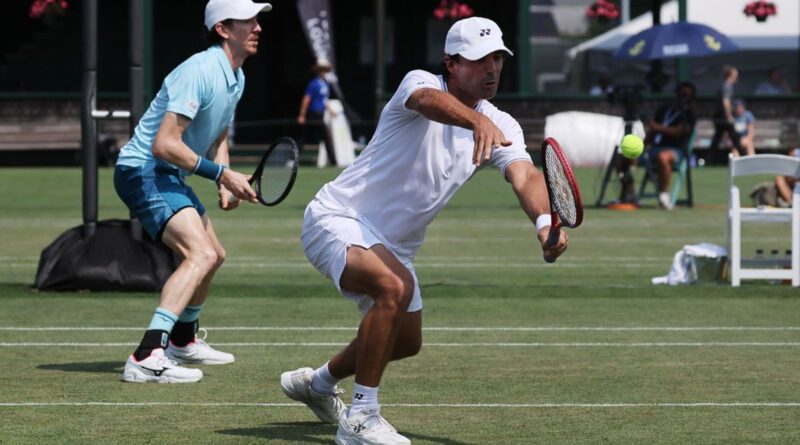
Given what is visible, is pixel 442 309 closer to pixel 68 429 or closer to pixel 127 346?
pixel 127 346

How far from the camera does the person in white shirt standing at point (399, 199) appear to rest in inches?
263

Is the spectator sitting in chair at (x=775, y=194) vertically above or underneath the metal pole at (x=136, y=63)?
underneath

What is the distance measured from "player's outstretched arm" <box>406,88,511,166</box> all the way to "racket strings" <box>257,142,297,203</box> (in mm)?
2305

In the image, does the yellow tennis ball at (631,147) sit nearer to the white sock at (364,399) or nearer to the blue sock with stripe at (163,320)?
the blue sock with stripe at (163,320)

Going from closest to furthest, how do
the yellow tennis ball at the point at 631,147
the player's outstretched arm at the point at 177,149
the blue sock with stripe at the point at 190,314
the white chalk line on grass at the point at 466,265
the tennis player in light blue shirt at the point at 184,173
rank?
the player's outstretched arm at the point at 177,149 → the tennis player in light blue shirt at the point at 184,173 → the blue sock with stripe at the point at 190,314 → the yellow tennis ball at the point at 631,147 → the white chalk line on grass at the point at 466,265

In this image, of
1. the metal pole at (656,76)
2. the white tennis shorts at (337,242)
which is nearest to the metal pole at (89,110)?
the white tennis shorts at (337,242)

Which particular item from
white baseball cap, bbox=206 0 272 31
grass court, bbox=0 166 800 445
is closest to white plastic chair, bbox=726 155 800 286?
grass court, bbox=0 166 800 445

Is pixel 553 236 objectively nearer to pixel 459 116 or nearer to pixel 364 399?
pixel 459 116

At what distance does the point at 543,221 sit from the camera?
21.4ft

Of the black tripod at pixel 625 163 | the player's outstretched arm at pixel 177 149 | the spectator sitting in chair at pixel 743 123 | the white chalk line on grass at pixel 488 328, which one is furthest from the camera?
the spectator sitting in chair at pixel 743 123

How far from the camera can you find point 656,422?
7352mm

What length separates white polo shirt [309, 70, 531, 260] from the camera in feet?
22.4

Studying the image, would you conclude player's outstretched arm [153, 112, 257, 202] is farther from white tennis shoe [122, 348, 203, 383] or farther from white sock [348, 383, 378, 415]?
white sock [348, 383, 378, 415]

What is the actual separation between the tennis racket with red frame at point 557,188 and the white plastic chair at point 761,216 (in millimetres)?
6899
